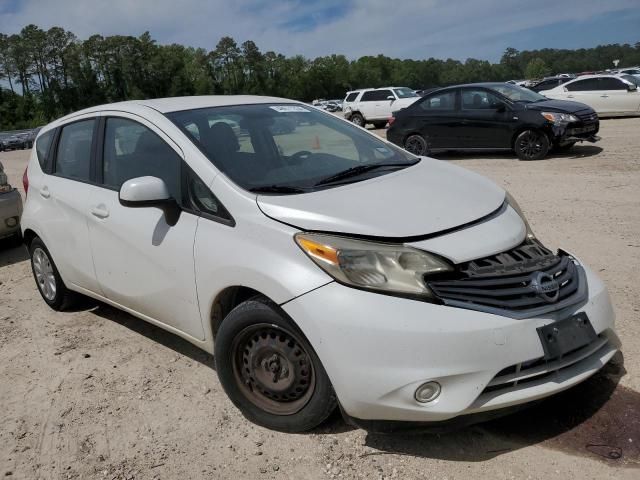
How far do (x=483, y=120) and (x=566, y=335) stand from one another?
10.0m

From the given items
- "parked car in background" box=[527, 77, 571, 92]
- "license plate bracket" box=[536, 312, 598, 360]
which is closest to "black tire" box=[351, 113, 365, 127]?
"parked car in background" box=[527, 77, 571, 92]

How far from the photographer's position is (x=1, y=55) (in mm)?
76812

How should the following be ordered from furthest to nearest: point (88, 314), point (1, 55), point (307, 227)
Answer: point (1, 55) < point (88, 314) < point (307, 227)

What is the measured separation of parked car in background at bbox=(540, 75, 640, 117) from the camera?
17.6 m

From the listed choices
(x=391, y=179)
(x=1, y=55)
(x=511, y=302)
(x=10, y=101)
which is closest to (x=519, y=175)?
(x=391, y=179)

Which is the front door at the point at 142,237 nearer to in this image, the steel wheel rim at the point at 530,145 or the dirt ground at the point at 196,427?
the dirt ground at the point at 196,427

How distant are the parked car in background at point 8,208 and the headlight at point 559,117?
29.8 feet

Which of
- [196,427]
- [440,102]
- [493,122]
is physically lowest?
[196,427]

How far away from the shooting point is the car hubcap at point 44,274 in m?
4.72

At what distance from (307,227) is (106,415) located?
1.66 meters

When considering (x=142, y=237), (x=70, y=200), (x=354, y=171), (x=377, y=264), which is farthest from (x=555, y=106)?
(x=377, y=264)

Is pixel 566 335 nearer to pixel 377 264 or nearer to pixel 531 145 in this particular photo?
pixel 377 264

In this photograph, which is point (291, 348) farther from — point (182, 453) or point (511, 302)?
point (511, 302)

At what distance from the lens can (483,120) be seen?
11.8 m
